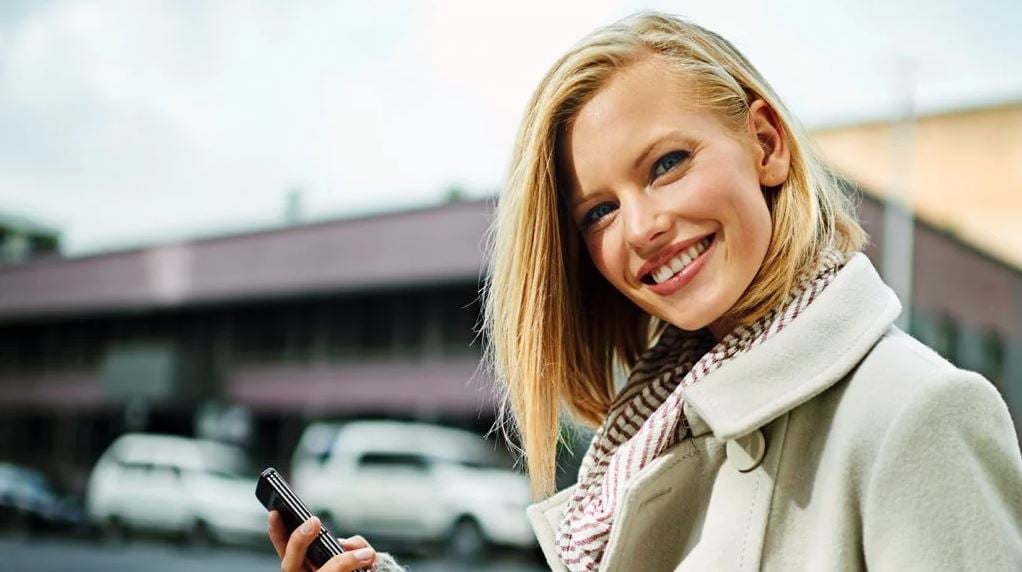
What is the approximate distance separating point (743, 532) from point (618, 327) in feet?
1.67

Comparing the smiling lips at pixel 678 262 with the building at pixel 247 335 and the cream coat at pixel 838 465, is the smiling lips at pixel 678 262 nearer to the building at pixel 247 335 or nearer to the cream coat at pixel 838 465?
the cream coat at pixel 838 465

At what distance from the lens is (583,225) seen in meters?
1.28

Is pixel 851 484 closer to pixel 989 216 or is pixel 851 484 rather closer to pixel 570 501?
pixel 570 501

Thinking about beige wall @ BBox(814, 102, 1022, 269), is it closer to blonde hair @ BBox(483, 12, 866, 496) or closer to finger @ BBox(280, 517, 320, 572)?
blonde hair @ BBox(483, 12, 866, 496)

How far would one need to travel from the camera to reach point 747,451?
1.10 metres

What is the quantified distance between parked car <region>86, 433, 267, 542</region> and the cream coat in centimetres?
1544

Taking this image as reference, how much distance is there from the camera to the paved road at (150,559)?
12688 millimetres

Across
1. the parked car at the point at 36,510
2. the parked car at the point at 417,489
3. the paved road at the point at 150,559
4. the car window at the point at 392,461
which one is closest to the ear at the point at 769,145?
the paved road at the point at 150,559

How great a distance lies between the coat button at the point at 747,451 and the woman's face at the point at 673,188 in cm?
14

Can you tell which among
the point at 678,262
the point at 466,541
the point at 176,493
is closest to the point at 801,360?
the point at 678,262

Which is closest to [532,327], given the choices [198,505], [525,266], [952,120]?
[525,266]

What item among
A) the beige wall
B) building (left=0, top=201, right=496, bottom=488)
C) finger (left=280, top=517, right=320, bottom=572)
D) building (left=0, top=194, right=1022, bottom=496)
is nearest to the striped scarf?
finger (left=280, top=517, right=320, bottom=572)

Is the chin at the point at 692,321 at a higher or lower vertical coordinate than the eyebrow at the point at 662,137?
lower

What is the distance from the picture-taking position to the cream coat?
36.9 inches
